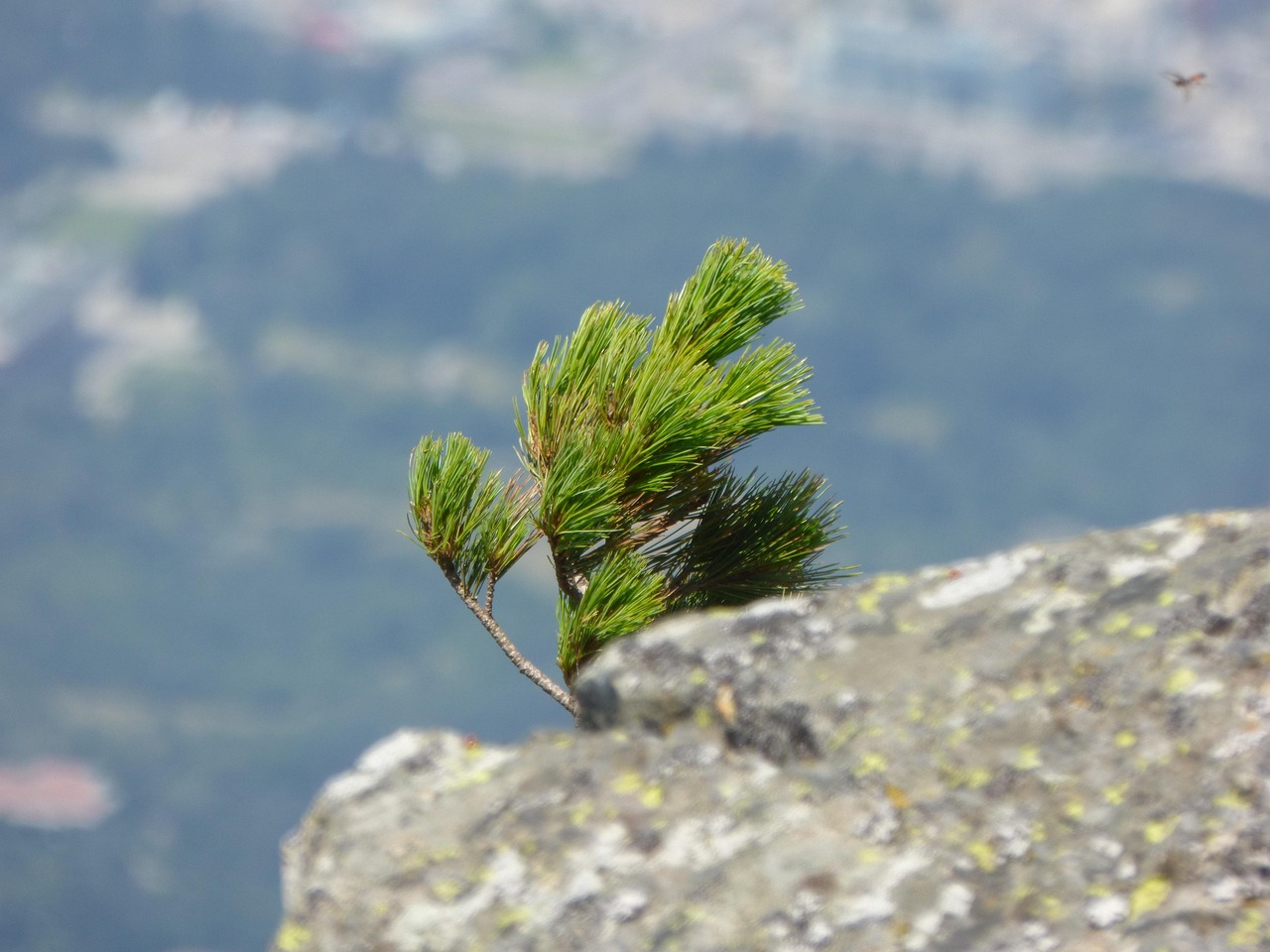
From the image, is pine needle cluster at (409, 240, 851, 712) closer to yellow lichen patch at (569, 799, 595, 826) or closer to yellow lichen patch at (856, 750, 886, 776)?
yellow lichen patch at (569, 799, 595, 826)

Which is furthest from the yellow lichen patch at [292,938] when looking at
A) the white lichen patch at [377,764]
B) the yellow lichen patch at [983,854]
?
the yellow lichen patch at [983,854]

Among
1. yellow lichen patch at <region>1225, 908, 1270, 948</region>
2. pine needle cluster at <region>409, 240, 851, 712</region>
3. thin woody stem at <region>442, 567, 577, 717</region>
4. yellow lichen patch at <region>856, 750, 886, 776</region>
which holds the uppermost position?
pine needle cluster at <region>409, 240, 851, 712</region>

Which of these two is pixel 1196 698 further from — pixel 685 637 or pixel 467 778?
pixel 467 778

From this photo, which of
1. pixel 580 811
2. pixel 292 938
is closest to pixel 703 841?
pixel 580 811

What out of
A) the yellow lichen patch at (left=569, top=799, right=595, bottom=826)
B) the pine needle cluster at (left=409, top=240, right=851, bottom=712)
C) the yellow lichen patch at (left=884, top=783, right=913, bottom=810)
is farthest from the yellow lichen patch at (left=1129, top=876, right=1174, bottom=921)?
the pine needle cluster at (left=409, top=240, right=851, bottom=712)

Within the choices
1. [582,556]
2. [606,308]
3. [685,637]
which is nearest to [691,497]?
[582,556]

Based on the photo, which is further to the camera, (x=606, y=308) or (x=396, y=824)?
(x=606, y=308)

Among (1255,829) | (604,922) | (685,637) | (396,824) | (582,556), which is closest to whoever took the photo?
(1255,829)
